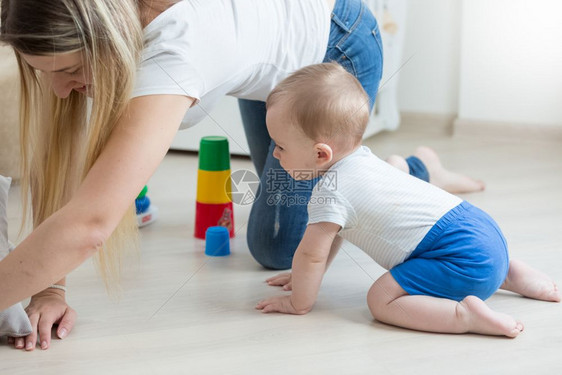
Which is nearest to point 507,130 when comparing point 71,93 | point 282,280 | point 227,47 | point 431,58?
point 431,58

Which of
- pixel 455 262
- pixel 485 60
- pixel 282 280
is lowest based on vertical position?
pixel 282 280

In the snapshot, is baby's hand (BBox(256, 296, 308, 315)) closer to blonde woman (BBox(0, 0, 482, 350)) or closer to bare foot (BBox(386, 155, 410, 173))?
blonde woman (BBox(0, 0, 482, 350))

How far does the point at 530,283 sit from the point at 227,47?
2.04ft

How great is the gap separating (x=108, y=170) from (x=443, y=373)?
1.69ft

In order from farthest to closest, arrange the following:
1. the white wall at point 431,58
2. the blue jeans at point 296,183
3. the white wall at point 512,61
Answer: the white wall at point 431,58, the white wall at point 512,61, the blue jeans at point 296,183

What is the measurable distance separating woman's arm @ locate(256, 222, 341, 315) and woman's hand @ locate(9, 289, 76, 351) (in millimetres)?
308

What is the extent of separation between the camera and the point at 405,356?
1.05 meters

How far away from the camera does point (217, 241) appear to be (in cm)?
146

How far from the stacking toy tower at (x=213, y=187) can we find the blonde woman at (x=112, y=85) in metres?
0.27

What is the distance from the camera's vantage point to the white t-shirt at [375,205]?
1.13 m

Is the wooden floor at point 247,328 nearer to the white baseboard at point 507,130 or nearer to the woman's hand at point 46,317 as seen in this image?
the woman's hand at point 46,317

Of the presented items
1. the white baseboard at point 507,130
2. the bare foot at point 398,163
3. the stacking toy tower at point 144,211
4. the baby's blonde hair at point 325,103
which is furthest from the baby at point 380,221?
the white baseboard at point 507,130

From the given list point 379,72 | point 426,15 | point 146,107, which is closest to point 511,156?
point 426,15

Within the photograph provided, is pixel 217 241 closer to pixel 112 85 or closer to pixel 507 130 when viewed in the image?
pixel 112 85
